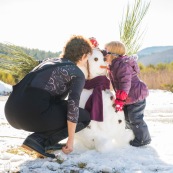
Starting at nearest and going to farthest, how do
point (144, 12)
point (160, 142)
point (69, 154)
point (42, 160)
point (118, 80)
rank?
point (42, 160)
point (69, 154)
point (118, 80)
point (160, 142)
point (144, 12)

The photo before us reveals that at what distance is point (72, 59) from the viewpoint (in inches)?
131

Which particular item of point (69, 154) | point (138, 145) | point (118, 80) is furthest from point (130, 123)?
point (69, 154)

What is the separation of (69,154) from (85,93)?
28.0 inches

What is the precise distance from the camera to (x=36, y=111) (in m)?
3.08

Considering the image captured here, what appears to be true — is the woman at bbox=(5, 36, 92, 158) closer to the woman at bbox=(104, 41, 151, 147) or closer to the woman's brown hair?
the woman's brown hair

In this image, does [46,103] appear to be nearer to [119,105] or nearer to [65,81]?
[65,81]

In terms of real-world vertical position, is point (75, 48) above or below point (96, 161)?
above

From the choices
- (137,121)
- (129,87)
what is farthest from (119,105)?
(137,121)

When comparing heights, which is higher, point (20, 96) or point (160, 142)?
point (20, 96)

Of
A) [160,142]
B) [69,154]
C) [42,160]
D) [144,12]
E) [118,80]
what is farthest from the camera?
[144,12]

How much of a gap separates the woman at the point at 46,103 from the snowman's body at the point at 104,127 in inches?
14.4

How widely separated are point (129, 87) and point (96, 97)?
1.16 feet

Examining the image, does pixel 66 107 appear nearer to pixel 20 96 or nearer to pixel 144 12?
pixel 20 96

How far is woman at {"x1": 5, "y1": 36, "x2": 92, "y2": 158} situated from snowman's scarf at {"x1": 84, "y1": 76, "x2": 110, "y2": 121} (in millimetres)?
380
